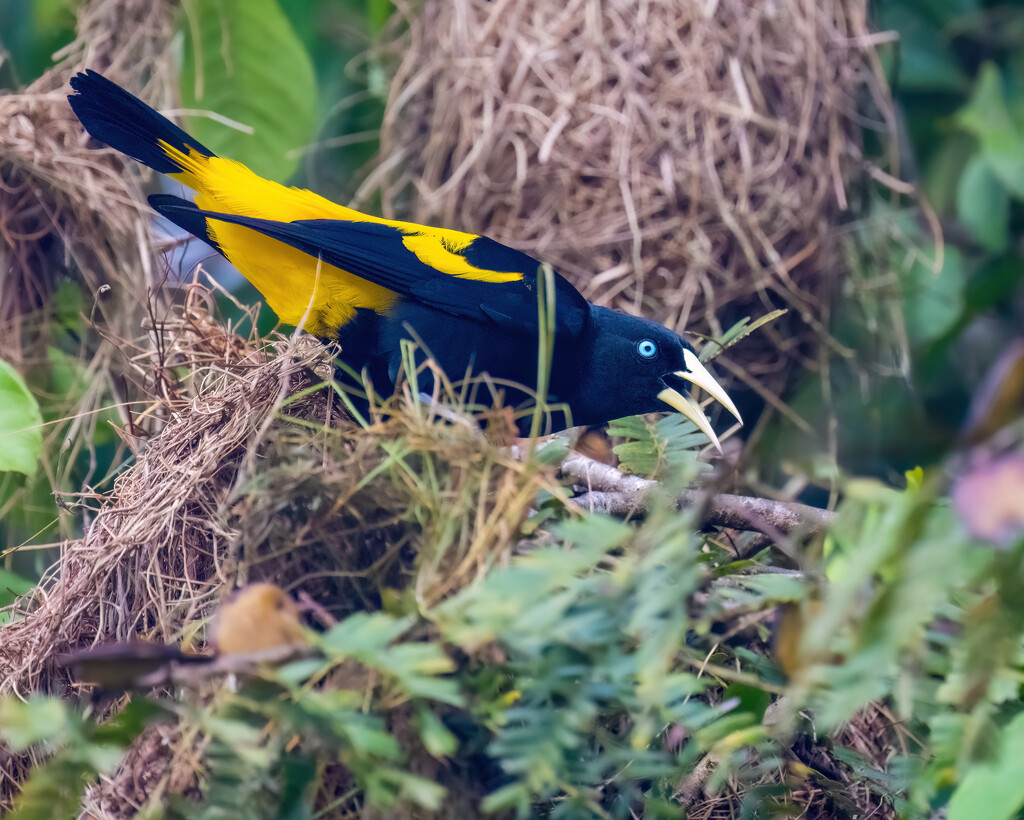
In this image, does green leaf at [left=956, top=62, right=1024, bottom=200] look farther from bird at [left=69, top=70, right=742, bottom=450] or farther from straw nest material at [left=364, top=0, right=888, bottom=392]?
bird at [left=69, top=70, right=742, bottom=450]

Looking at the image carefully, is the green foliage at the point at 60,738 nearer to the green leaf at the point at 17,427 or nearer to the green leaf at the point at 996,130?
the green leaf at the point at 17,427

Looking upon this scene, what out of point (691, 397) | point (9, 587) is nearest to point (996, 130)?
point (691, 397)

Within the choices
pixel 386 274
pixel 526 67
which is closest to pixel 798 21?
pixel 526 67

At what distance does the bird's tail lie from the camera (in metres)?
2.05

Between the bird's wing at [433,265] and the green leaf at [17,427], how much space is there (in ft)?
1.70

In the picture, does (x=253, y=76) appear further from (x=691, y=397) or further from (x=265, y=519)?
(x=265, y=519)

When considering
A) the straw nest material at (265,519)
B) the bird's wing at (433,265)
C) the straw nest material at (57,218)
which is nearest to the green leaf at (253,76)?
the straw nest material at (57,218)

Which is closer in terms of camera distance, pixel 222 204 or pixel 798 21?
Result: pixel 222 204

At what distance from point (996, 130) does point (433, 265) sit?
233 cm

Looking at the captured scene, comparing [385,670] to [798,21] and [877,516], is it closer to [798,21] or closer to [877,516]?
[877,516]

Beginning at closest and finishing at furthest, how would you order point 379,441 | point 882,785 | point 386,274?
point 379,441 < point 882,785 < point 386,274

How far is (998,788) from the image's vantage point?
1.07m

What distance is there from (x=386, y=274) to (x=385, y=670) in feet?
4.32

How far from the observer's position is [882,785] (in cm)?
140
